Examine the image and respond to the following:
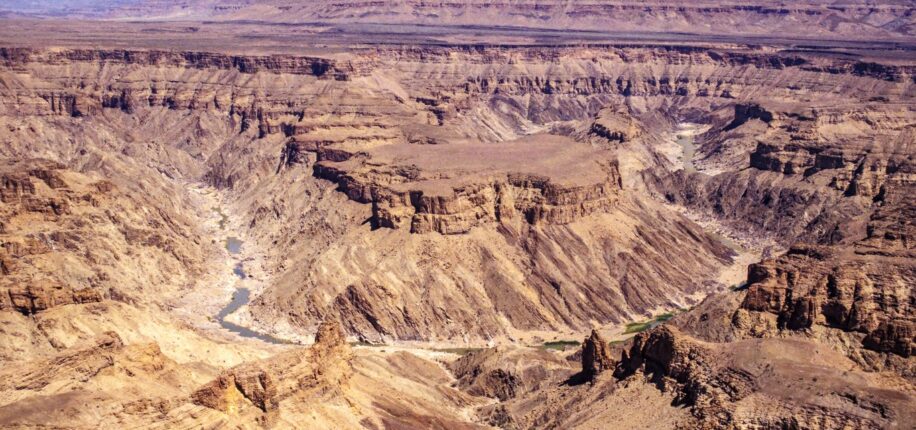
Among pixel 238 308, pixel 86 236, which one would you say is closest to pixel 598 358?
pixel 238 308

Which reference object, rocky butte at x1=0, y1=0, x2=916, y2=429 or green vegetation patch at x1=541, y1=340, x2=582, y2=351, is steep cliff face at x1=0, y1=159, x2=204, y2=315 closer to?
rocky butte at x1=0, y1=0, x2=916, y2=429

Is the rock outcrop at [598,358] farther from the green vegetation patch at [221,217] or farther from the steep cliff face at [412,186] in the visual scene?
the green vegetation patch at [221,217]

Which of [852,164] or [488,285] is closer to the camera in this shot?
[488,285]

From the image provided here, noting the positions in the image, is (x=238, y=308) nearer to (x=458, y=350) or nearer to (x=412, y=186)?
(x=412, y=186)

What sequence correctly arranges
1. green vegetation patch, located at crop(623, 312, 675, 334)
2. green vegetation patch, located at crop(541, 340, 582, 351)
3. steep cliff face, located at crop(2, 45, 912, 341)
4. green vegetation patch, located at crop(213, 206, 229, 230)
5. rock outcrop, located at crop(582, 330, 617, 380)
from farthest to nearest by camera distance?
green vegetation patch, located at crop(213, 206, 229, 230) < steep cliff face, located at crop(2, 45, 912, 341) < green vegetation patch, located at crop(623, 312, 675, 334) < green vegetation patch, located at crop(541, 340, 582, 351) < rock outcrop, located at crop(582, 330, 617, 380)

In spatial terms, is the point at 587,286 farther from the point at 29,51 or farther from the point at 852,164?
the point at 29,51

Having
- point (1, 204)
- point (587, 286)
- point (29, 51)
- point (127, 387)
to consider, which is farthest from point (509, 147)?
point (29, 51)

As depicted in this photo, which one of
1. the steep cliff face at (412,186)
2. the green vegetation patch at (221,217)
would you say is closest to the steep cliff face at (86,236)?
the steep cliff face at (412,186)

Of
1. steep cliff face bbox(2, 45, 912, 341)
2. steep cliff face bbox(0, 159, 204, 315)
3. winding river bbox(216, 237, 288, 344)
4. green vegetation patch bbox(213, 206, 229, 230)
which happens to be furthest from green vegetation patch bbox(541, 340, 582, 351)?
green vegetation patch bbox(213, 206, 229, 230)
